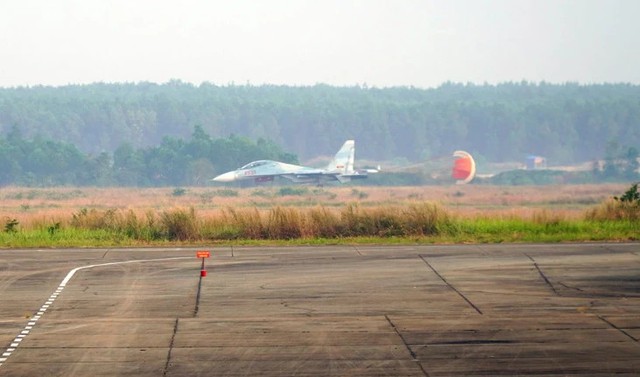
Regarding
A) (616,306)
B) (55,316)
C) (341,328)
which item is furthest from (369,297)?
(55,316)

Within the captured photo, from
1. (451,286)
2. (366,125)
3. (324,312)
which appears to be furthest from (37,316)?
(366,125)

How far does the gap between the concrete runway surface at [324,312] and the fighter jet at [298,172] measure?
178 ft

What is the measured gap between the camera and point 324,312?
1756 cm

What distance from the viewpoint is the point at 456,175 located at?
273ft

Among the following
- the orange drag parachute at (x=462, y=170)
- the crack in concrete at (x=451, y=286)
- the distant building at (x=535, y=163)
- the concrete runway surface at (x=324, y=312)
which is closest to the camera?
the concrete runway surface at (x=324, y=312)

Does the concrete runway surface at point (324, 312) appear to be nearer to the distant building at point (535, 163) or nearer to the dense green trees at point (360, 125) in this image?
the distant building at point (535, 163)

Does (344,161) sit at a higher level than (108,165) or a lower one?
higher

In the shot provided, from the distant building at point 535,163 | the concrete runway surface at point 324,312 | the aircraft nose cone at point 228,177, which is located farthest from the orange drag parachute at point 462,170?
the concrete runway surface at point 324,312

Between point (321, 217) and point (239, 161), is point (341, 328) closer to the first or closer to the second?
point (321, 217)

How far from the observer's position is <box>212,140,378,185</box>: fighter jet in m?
80.6

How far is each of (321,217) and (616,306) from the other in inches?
531

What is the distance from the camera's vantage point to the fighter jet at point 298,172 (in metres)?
80.6

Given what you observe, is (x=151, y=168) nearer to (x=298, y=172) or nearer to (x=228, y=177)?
(x=228, y=177)

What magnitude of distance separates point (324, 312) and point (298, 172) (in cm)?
6423
